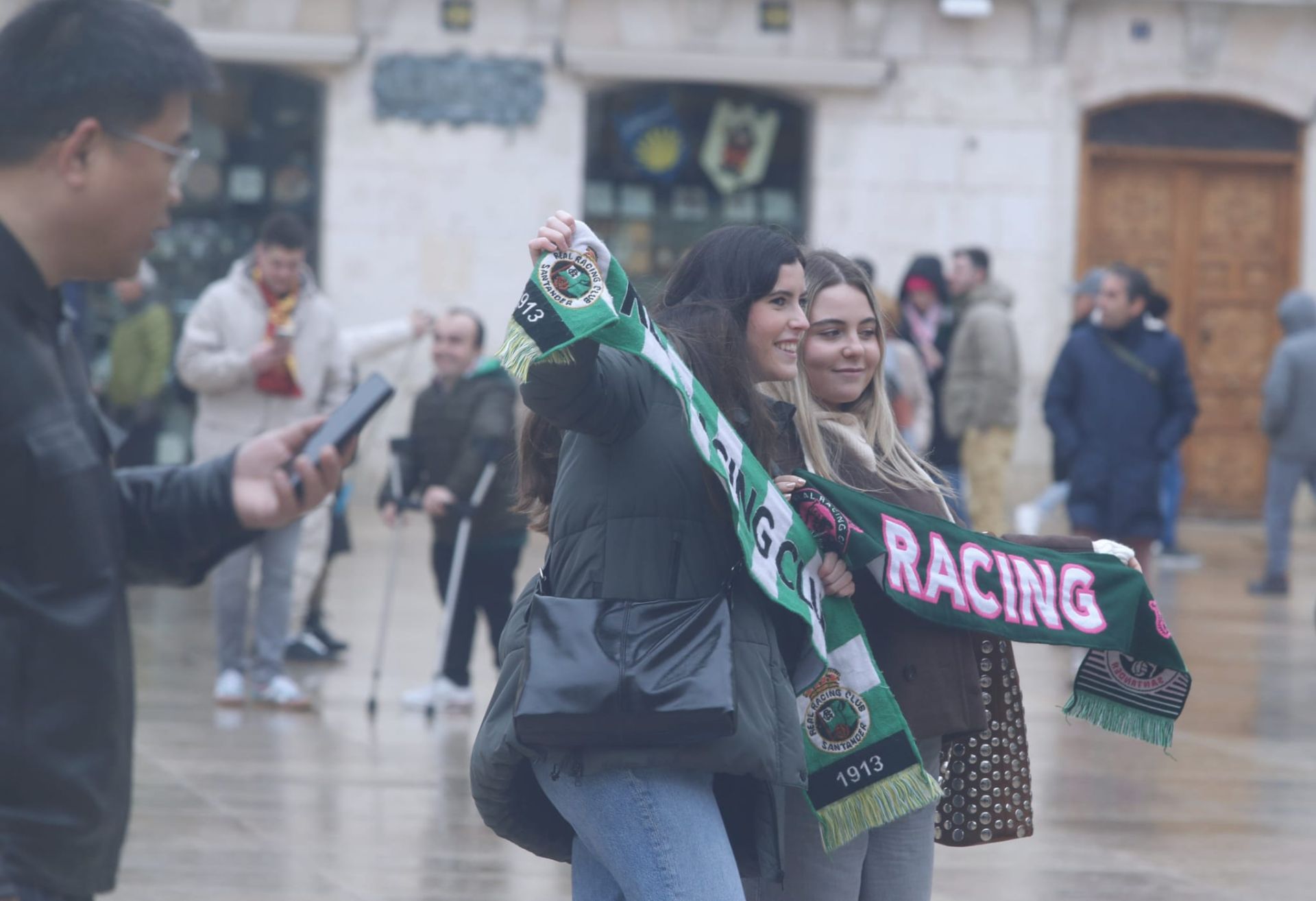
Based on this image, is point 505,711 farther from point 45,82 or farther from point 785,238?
point 45,82

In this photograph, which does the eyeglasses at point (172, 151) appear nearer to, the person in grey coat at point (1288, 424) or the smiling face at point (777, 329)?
the smiling face at point (777, 329)

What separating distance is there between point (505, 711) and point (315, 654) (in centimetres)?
647

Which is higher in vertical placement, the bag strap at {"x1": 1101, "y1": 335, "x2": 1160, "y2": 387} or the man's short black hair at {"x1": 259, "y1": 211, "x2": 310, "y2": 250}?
the man's short black hair at {"x1": 259, "y1": 211, "x2": 310, "y2": 250}

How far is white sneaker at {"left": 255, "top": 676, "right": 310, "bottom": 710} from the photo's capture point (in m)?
8.16

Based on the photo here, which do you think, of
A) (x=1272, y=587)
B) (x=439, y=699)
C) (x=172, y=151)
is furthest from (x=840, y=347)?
(x=1272, y=587)

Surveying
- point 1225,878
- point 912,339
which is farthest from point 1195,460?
point 1225,878

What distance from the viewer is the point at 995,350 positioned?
11727mm

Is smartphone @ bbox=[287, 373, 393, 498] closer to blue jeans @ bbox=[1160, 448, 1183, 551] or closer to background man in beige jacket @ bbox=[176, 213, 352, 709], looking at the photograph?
background man in beige jacket @ bbox=[176, 213, 352, 709]

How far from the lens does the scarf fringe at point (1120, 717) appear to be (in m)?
3.95

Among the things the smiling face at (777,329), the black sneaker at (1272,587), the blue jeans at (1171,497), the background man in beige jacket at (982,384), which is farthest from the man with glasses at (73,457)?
the blue jeans at (1171,497)

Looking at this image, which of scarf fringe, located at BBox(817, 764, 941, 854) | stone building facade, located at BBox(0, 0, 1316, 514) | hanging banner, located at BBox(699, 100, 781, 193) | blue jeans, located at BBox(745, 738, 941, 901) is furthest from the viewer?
hanging banner, located at BBox(699, 100, 781, 193)

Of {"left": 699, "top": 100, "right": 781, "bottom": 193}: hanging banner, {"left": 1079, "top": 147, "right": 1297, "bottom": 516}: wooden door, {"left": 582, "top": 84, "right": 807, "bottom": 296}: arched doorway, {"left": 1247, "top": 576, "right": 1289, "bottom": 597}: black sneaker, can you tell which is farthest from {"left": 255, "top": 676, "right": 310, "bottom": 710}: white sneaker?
{"left": 1079, "top": 147, "right": 1297, "bottom": 516}: wooden door

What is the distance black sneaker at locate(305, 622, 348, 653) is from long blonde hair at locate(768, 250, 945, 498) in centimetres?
613

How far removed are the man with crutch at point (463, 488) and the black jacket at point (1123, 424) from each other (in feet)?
9.37
